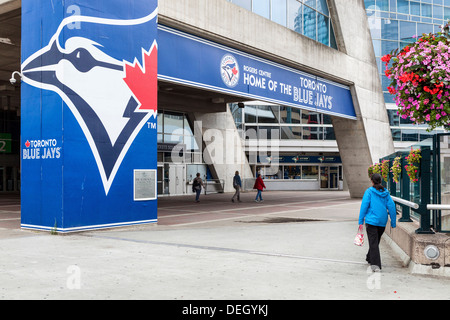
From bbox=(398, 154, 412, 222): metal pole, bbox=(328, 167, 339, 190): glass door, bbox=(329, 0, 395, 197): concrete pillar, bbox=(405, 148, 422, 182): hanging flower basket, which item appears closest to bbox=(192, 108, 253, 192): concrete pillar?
bbox=(329, 0, 395, 197): concrete pillar

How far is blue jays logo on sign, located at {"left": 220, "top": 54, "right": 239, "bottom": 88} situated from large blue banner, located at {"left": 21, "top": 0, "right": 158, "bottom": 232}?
16.8 feet

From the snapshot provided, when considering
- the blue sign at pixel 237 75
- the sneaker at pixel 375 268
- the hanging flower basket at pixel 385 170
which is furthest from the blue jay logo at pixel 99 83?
the sneaker at pixel 375 268

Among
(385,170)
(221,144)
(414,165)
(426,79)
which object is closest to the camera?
(426,79)

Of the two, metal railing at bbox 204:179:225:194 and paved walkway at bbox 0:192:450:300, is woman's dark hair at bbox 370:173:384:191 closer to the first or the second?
paved walkway at bbox 0:192:450:300

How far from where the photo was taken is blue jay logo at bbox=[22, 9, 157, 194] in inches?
474

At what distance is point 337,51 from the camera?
27125 mm

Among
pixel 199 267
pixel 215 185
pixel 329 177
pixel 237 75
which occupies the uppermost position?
pixel 237 75

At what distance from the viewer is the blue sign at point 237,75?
1617cm

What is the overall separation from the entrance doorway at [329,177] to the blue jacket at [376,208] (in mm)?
42372

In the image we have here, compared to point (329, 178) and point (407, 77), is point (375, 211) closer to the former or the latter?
point (407, 77)

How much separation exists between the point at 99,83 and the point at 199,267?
6.67 m

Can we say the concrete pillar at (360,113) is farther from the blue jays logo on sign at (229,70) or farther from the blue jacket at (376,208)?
the blue jacket at (376,208)

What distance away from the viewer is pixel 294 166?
49.3 metres

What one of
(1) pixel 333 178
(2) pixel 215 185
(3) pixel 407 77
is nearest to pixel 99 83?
(3) pixel 407 77
